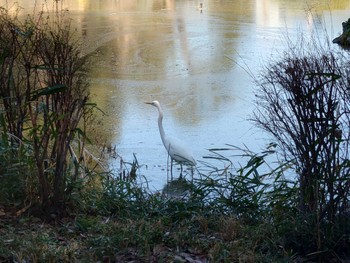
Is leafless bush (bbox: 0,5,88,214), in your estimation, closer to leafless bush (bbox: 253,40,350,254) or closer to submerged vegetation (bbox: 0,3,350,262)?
submerged vegetation (bbox: 0,3,350,262)

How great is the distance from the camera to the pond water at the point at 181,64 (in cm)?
816

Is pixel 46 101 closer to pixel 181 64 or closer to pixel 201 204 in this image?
pixel 201 204

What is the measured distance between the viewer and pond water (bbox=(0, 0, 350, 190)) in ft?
26.8

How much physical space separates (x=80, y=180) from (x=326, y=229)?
1756mm

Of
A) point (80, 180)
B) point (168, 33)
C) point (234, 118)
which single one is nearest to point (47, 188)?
point (80, 180)

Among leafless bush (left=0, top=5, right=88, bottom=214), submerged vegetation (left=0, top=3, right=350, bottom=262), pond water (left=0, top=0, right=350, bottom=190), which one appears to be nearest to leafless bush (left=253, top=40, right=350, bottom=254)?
submerged vegetation (left=0, top=3, right=350, bottom=262)

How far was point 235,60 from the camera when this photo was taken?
13633 millimetres

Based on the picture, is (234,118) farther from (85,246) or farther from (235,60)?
(85,246)

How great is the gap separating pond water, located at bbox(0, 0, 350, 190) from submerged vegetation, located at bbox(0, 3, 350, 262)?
86 centimetres

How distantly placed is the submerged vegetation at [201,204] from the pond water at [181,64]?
86 centimetres

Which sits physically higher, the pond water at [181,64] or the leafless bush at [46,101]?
the leafless bush at [46,101]

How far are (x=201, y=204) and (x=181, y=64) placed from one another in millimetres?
8528

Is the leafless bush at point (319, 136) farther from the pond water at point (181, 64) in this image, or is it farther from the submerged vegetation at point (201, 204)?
the pond water at point (181, 64)

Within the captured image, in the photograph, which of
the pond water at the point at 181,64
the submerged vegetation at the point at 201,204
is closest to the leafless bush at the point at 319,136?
the submerged vegetation at the point at 201,204
